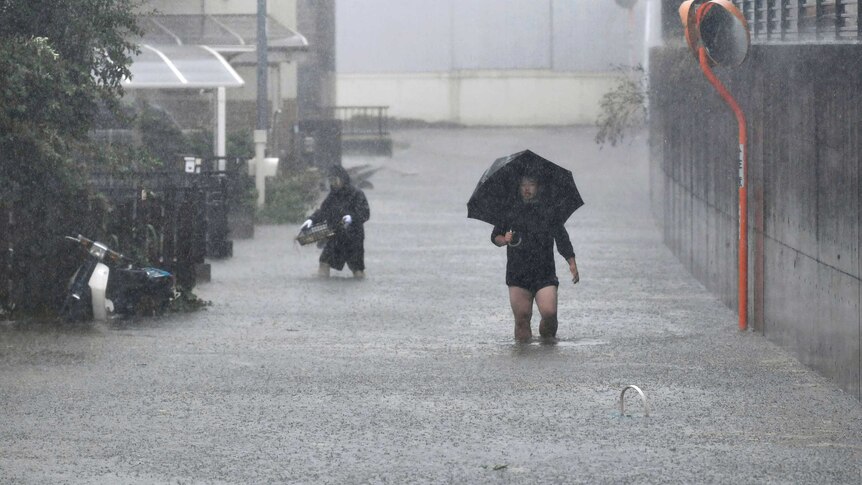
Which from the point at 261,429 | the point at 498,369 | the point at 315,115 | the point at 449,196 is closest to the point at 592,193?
the point at 449,196

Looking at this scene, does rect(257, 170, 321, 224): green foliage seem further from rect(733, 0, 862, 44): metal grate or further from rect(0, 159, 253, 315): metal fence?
rect(733, 0, 862, 44): metal grate

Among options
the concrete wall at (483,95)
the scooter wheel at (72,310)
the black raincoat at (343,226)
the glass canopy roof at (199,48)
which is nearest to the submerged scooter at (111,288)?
the scooter wheel at (72,310)

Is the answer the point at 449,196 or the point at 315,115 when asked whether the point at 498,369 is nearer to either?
the point at 449,196

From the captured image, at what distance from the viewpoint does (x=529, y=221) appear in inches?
491

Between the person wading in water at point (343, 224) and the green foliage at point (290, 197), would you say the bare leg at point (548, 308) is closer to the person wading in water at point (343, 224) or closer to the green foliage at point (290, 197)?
the person wading in water at point (343, 224)

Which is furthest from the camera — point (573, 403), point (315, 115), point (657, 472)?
point (315, 115)

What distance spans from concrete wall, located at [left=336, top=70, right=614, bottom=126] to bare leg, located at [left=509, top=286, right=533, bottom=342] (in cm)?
4106

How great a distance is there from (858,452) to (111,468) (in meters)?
3.64

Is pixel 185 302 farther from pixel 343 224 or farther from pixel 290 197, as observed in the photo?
pixel 290 197

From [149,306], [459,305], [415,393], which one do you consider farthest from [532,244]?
[149,306]

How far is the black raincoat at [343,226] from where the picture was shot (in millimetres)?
17891

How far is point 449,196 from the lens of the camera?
32.8m

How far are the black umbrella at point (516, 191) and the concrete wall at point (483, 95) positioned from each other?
4079 centimetres

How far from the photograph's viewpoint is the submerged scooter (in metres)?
13.3
